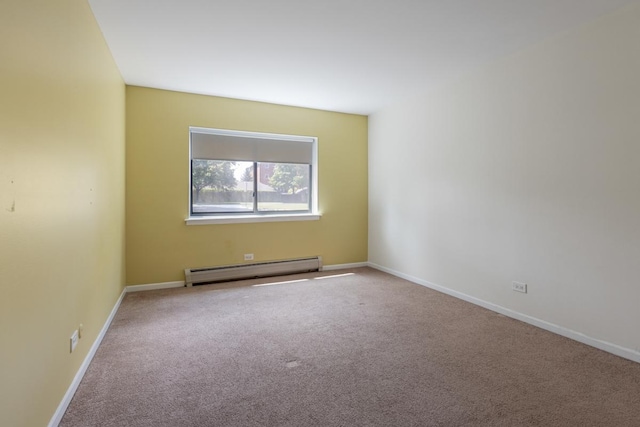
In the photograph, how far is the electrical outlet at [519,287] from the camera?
3137 mm

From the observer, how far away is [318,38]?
2.92 meters

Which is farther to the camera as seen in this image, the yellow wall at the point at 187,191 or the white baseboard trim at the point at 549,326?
the yellow wall at the point at 187,191

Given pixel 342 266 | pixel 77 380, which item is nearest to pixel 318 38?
pixel 77 380

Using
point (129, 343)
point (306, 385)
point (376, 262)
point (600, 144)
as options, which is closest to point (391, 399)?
point (306, 385)

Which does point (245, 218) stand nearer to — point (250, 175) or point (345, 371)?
point (250, 175)

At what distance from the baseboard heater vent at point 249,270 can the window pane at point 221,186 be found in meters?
0.83

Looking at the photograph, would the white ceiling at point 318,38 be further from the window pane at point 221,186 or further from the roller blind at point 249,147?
the window pane at point 221,186

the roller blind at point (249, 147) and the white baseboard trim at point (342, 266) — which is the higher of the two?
the roller blind at point (249, 147)

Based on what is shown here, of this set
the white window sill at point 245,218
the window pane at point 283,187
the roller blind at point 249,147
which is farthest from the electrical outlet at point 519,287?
the roller blind at point 249,147

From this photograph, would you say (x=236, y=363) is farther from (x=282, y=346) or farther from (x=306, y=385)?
(x=306, y=385)

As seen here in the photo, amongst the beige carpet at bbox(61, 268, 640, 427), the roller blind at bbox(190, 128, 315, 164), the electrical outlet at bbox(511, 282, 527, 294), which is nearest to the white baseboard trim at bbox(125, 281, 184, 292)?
the beige carpet at bbox(61, 268, 640, 427)

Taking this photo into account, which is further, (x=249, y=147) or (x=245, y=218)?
(x=249, y=147)

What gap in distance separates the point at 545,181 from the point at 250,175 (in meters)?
3.66

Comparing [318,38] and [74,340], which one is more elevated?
[318,38]
